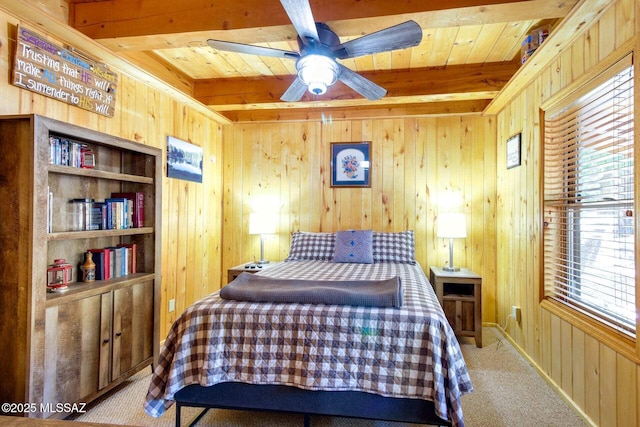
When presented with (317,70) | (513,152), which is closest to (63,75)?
(317,70)

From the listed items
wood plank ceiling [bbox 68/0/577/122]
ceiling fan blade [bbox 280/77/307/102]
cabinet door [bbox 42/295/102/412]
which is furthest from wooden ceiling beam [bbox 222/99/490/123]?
cabinet door [bbox 42/295/102/412]

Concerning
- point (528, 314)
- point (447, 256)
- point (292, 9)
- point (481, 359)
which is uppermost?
point (292, 9)

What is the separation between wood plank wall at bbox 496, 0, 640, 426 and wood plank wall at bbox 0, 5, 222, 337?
307cm

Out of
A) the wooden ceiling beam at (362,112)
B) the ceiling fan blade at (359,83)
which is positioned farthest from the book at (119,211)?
the wooden ceiling beam at (362,112)

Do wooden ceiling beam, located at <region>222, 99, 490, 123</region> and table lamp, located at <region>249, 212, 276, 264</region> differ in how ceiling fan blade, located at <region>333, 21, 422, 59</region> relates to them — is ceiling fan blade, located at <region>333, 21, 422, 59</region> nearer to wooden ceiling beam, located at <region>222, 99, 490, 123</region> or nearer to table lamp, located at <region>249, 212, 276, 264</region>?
wooden ceiling beam, located at <region>222, 99, 490, 123</region>

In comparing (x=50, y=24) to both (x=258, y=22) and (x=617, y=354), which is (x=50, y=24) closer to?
(x=258, y=22)

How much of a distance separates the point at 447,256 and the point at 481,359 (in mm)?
1180

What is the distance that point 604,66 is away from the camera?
1.76m

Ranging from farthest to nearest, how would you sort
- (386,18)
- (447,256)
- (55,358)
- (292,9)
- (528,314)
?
(447,256) < (528,314) < (386,18) < (55,358) < (292,9)

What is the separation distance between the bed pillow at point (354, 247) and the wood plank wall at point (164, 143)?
151cm

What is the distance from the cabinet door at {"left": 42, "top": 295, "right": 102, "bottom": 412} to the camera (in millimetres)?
1734

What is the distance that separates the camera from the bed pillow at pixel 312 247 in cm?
344

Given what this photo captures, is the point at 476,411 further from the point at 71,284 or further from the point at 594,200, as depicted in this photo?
the point at 71,284

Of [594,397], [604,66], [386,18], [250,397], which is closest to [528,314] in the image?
[594,397]
